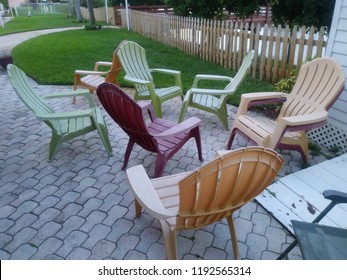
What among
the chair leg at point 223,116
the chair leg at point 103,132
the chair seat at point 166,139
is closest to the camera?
the chair seat at point 166,139

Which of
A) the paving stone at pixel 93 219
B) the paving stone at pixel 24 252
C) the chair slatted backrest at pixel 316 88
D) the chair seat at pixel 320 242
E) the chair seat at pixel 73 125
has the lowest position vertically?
the paving stone at pixel 24 252

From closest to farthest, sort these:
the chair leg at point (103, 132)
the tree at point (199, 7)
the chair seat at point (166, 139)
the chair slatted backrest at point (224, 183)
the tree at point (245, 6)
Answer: the chair slatted backrest at point (224, 183)
the chair seat at point (166, 139)
the chair leg at point (103, 132)
the tree at point (245, 6)
the tree at point (199, 7)

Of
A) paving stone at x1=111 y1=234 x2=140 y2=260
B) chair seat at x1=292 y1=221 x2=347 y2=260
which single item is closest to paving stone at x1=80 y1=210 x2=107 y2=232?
paving stone at x1=111 y1=234 x2=140 y2=260

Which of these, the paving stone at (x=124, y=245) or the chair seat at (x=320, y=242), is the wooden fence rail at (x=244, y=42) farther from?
the paving stone at (x=124, y=245)

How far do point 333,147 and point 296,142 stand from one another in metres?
0.92

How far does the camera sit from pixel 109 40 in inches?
480

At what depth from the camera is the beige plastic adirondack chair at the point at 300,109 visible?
291 centimetres

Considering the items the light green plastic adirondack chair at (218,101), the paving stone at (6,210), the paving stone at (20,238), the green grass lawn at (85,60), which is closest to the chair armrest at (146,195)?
the paving stone at (20,238)

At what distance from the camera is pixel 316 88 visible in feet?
10.9

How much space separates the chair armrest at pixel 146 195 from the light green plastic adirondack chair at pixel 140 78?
93.7 inches

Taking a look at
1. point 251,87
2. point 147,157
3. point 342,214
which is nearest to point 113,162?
point 147,157

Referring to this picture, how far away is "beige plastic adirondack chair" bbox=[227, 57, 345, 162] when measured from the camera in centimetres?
291

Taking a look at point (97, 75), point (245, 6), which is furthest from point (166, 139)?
point (245, 6)

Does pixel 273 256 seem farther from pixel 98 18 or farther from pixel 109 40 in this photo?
pixel 98 18
